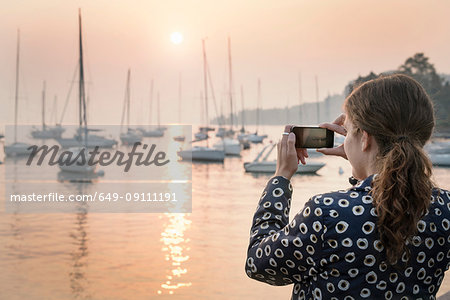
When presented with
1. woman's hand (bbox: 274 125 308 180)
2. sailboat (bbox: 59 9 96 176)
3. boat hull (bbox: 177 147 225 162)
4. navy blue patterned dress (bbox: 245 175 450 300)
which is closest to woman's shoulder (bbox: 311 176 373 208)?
navy blue patterned dress (bbox: 245 175 450 300)

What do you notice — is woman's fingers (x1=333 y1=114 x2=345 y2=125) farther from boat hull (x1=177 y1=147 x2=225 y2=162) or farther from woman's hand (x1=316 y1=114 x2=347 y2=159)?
boat hull (x1=177 y1=147 x2=225 y2=162)

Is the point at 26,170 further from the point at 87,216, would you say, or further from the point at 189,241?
the point at 189,241

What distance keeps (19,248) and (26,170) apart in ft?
64.7

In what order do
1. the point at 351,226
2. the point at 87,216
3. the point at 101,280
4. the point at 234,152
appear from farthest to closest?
the point at 234,152
the point at 87,216
the point at 101,280
the point at 351,226

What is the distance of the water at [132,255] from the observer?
7500 mm

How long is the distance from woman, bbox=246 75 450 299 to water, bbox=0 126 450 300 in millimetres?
6199

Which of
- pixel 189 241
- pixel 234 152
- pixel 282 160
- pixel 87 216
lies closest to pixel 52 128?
pixel 234 152

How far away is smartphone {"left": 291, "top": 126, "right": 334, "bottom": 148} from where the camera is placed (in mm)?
1164

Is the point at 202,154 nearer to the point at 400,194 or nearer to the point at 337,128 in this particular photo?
the point at 337,128

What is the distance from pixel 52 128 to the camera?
66.1m

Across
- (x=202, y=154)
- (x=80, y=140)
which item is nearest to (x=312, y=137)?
(x=80, y=140)

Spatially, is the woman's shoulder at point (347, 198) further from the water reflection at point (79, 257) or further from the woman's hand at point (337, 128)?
the water reflection at point (79, 257)

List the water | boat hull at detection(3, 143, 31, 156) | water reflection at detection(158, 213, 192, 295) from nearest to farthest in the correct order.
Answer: the water
water reflection at detection(158, 213, 192, 295)
boat hull at detection(3, 143, 31, 156)

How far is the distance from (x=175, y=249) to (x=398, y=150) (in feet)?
31.5
